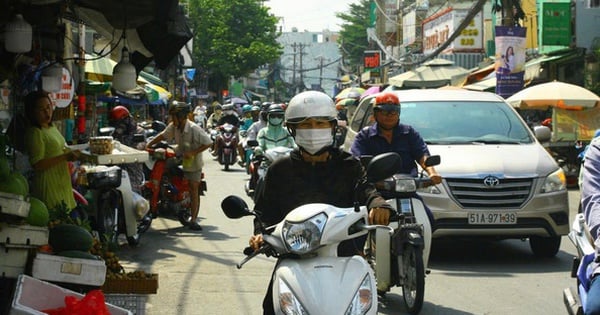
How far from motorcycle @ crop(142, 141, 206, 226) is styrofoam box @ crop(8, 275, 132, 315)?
7098 millimetres

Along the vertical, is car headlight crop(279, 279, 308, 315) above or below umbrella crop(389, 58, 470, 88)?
below

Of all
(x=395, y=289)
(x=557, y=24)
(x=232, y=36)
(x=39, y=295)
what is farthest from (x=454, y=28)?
(x=39, y=295)

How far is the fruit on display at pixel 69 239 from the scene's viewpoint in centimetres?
662

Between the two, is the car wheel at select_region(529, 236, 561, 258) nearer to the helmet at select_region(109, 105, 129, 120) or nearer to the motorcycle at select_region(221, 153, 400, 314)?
the helmet at select_region(109, 105, 129, 120)

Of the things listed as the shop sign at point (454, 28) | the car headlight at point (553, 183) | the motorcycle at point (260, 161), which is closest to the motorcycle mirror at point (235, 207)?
the car headlight at point (553, 183)

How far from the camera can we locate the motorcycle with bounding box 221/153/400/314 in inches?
165

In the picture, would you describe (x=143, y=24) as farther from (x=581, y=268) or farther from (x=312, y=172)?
(x=581, y=268)

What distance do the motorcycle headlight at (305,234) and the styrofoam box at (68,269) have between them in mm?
2416

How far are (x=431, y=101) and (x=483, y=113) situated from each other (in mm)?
639

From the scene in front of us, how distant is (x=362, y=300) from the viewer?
168 inches

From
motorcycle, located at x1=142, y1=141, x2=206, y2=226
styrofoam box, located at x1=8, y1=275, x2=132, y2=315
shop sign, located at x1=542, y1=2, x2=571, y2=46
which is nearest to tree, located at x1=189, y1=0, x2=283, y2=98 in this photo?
shop sign, located at x1=542, y1=2, x2=571, y2=46

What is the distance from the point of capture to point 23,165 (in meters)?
8.26

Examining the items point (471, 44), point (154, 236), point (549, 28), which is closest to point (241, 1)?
point (471, 44)

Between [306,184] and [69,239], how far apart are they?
2293 millimetres
